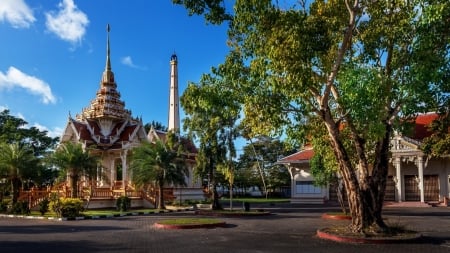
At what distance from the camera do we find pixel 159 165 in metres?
32.6

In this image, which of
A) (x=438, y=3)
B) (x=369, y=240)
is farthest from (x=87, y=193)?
(x=438, y=3)

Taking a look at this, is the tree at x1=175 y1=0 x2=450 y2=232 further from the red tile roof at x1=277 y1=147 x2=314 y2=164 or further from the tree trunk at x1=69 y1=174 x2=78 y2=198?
the red tile roof at x1=277 y1=147 x2=314 y2=164

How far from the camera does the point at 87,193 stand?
33531mm

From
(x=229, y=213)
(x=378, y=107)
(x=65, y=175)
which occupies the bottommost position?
(x=229, y=213)

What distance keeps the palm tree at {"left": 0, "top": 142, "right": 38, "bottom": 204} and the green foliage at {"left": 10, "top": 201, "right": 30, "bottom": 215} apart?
61cm

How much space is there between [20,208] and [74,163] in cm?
382

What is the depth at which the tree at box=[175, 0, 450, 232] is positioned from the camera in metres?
13.7

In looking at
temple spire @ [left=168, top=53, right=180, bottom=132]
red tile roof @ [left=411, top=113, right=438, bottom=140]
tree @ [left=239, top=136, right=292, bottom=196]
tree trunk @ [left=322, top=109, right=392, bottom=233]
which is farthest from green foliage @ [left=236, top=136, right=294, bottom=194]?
tree trunk @ [left=322, top=109, right=392, bottom=233]

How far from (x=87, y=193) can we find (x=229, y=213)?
1168 cm

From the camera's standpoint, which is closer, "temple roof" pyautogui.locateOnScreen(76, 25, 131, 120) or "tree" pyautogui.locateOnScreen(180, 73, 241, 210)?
"tree" pyautogui.locateOnScreen(180, 73, 241, 210)

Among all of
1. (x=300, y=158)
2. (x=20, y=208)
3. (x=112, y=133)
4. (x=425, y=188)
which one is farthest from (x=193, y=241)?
(x=112, y=133)

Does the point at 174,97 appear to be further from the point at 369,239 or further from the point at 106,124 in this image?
the point at 369,239

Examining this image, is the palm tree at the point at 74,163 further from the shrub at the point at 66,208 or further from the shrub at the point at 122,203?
the shrub at the point at 66,208

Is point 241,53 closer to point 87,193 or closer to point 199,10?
point 199,10
